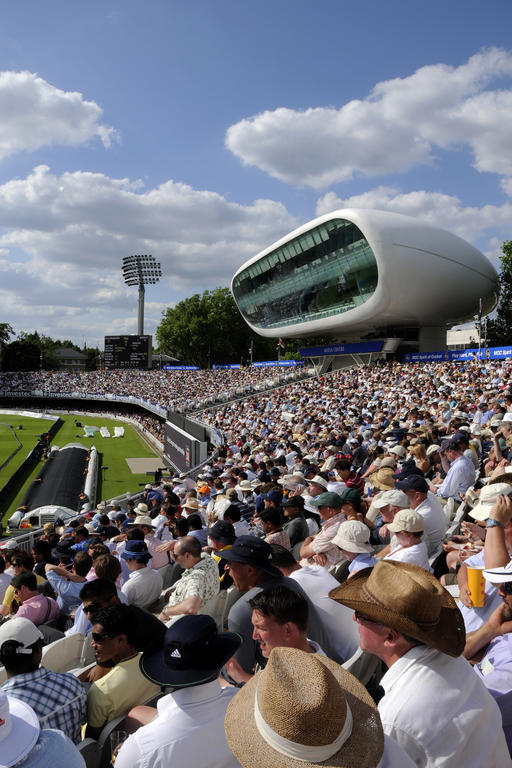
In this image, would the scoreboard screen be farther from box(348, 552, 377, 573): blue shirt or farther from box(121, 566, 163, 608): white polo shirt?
box(348, 552, 377, 573): blue shirt

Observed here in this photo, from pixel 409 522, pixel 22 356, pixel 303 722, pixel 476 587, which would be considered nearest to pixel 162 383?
pixel 22 356

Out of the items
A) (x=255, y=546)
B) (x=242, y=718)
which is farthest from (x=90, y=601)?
(x=242, y=718)

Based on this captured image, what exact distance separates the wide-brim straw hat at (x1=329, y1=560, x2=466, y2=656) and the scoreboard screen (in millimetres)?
59610

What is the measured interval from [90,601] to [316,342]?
77.2 metres

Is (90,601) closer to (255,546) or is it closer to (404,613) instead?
(255,546)

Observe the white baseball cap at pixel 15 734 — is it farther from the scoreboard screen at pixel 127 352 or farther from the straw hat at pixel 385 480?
the scoreboard screen at pixel 127 352

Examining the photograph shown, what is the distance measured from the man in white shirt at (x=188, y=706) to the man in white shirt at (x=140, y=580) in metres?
2.66

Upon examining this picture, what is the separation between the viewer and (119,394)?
6681cm

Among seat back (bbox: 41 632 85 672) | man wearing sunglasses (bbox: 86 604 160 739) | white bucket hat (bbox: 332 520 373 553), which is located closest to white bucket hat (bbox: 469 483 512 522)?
white bucket hat (bbox: 332 520 373 553)

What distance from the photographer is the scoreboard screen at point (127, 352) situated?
60.2 metres

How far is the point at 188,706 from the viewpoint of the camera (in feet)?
7.23

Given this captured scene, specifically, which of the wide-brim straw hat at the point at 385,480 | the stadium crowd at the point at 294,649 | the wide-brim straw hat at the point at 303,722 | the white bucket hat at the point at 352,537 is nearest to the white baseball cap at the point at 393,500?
the stadium crowd at the point at 294,649

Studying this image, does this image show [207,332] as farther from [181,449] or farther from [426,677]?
[426,677]

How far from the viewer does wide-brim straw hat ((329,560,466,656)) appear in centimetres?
202
